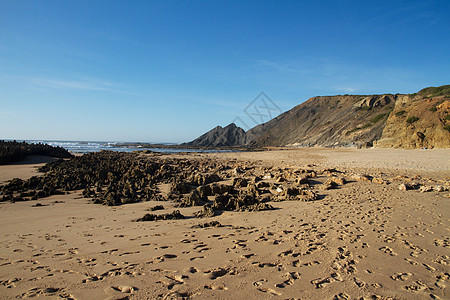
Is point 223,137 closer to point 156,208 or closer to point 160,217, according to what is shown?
point 156,208

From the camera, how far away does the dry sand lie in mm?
2748

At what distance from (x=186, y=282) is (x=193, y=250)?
982 millimetres

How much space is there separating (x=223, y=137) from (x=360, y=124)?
65.6 metres

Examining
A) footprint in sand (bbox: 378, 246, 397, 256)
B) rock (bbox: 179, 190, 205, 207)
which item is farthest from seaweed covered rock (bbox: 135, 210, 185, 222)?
footprint in sand (bbox: 378, 246, 397, 256)

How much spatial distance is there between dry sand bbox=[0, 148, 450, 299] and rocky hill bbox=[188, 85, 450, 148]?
99.0 ft

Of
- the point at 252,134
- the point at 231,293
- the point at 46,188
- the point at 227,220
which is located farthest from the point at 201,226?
the point at 252,134

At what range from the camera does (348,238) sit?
13.9 ft

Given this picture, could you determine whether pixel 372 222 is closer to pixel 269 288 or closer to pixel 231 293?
pixel 269 288

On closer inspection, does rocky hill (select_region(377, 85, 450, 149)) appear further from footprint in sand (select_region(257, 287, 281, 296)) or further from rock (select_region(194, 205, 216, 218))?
footprint in sand (select_region(257, 287, 281, 296))

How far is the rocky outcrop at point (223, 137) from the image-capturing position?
110412mm

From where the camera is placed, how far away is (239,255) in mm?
3621

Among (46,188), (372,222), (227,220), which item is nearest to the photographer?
(372,222)

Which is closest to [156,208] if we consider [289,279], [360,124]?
[289,279]

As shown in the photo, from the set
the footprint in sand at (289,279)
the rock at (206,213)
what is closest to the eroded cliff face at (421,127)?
the rock at (206,213)
